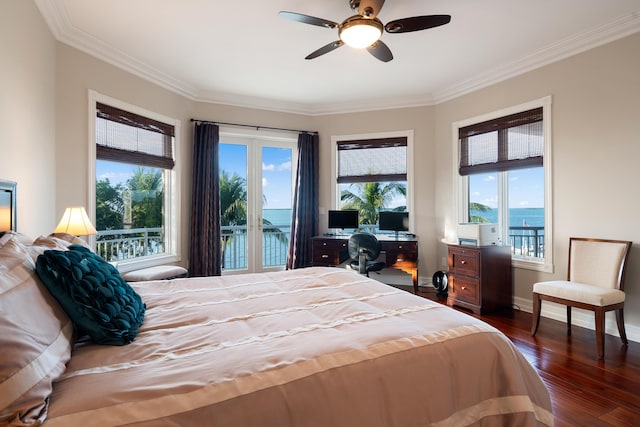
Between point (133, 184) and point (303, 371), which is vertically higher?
point (133, 184)

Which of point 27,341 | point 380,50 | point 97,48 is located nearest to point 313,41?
point 380,50

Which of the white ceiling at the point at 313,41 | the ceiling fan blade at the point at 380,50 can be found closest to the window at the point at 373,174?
the white ceiling at the point at 313,41

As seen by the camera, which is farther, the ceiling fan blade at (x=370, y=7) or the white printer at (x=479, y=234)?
the white printer at (x=479, y=234)

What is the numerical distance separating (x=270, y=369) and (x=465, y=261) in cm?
339

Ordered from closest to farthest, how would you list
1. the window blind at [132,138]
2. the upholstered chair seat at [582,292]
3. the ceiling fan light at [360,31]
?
the ceiling fan light at [360,31], the upholstered chair seat at [582,292], the window blind at [132,138]

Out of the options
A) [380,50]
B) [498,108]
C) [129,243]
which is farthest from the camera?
[498,108]

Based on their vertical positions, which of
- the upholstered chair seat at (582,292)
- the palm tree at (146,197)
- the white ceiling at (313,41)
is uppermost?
the white ceiling at (313,41)

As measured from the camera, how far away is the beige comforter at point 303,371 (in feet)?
3.01

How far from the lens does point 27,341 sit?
2.91 ft

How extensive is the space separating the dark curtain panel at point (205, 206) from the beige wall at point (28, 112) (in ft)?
5.48

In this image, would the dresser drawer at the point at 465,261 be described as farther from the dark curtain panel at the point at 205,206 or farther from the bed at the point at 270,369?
the dark curtain panel at the point at 205,206

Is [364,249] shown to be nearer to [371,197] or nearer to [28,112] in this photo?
[371,197]

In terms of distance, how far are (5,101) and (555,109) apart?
15.4 ft

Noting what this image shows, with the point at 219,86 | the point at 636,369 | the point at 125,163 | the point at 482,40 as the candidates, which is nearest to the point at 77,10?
the point at 125,163
